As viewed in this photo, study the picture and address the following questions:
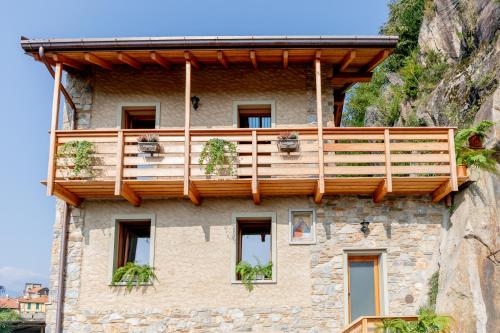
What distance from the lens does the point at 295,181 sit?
12.1 m

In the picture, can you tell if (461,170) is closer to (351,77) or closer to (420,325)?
(420,325)

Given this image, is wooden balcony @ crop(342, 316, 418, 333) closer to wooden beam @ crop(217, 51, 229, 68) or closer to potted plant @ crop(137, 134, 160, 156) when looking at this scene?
potted plant @ crop(137, 134, 160, 156)

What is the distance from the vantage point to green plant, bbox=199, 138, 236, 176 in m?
12.2

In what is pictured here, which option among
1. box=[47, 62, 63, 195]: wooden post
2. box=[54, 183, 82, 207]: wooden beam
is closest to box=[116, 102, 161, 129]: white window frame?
box=[47, 62, 63, 195]: wooden post

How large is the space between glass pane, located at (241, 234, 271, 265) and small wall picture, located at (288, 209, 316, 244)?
69cm

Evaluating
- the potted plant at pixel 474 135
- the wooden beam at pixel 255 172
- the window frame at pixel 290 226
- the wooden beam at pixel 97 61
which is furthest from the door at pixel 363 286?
the wooden beam at pixel 97 61

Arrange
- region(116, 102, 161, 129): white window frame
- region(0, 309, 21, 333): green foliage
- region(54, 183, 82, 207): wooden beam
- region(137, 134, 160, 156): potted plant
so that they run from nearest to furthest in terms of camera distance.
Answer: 1. region(54, 183, 82, 207): wooden beam
2. region(137, 134, 160, 156): potted plant
3. region(116, 102, 161, 129): white window frame
4. region(0, 309, 21, 333): green foliage

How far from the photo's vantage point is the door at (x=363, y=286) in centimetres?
1248

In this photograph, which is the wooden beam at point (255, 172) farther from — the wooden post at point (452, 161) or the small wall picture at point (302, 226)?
the wooden post at point (452, 161)

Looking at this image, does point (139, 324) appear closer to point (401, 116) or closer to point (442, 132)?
point (442, 132)

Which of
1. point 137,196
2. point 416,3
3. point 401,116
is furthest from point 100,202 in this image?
point 416,3

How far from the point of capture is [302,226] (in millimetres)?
12844

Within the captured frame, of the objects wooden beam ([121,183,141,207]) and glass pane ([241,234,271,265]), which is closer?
wooden beam ([121,183,141,207])

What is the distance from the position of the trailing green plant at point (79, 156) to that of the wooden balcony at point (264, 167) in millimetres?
114
